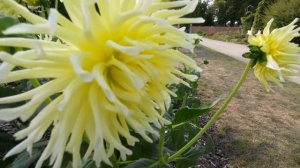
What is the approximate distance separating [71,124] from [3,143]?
3.08ft

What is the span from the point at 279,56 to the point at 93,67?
0.81 m

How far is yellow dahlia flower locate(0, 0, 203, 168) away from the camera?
56 cm

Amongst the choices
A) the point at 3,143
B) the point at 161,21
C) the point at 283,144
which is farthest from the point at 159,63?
the point at 283,144

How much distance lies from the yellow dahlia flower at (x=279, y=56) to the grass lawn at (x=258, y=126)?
260cm

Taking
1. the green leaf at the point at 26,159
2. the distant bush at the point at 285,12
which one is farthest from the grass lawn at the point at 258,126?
the distant bush at the point at 285,12

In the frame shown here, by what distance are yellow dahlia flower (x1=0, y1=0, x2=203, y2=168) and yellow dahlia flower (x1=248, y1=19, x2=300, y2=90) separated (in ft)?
2.06

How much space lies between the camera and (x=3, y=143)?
1.43 metres

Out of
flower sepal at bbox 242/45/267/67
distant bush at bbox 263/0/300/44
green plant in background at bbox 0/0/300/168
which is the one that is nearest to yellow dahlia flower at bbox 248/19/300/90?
flower sepal at bbox 242/45/267/67

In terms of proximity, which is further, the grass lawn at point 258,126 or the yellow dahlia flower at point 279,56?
the grass lawn at point 258,126

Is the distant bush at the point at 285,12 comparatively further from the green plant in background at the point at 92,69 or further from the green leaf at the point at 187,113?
the green plant in background at the point at 92,69

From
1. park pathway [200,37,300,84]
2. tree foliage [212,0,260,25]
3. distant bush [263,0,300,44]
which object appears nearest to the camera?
park pathway [200,37,300,84]

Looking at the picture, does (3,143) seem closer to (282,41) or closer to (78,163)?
(78,163)

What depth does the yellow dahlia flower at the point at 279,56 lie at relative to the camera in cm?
119

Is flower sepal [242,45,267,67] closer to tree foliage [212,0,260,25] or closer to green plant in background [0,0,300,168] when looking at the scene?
green plant in background [0,0,300,168]
